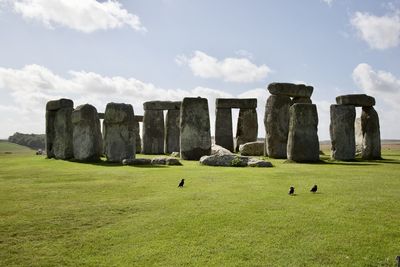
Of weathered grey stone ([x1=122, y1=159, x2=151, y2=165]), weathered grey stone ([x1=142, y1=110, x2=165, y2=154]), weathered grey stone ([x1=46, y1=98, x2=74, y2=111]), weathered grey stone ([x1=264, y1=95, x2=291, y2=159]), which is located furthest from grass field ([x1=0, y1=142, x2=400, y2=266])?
weathered grey stone ([x1=142, y1=110, x2=165, y2=154])

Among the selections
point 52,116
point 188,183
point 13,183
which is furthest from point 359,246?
point 52,116

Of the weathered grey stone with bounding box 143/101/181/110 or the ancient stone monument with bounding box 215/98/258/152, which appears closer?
the ancient stone monument with bounding box 215/98/258/152

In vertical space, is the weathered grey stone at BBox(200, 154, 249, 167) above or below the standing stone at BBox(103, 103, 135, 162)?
below

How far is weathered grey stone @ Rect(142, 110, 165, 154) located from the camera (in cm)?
3216

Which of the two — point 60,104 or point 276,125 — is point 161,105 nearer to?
point 60,104

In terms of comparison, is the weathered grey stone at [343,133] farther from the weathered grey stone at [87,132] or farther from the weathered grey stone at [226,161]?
the weathered grey stone at [87,132]

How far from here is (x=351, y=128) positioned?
2083cm

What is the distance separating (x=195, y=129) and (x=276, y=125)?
458 cm

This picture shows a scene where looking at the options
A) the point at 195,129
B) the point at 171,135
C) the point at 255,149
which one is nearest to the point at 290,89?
the point at 255,149

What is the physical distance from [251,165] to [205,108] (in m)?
6.65

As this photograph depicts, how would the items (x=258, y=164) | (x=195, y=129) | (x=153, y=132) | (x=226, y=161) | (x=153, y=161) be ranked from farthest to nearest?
(x=153, y=132)
(x=195, y=129)
(x=153, y=161)
(x=226, y=161)
(x=258, y=164)

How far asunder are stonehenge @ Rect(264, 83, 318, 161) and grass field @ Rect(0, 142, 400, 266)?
39.4 feet

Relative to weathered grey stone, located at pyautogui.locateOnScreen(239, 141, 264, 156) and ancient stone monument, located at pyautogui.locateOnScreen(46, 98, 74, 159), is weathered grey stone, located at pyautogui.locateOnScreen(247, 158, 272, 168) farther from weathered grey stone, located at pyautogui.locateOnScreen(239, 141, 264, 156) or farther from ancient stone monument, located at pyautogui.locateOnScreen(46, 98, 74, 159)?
ancient stone monument, located at pyautogui.locateOnScreen(46, 98, 74, 159)

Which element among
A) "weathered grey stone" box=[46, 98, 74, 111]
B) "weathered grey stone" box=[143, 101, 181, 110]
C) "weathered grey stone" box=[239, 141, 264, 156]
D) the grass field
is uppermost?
"weathered grey stone" box=[143, 101, 181, 110]
